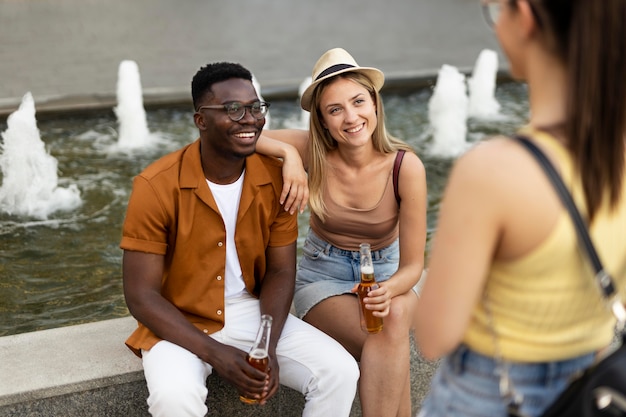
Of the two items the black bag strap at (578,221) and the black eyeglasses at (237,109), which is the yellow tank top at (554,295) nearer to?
the black bag strap at (578,221)

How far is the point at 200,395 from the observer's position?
3.08m

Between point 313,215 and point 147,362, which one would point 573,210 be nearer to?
point 147,362

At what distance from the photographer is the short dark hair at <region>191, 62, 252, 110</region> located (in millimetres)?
3436

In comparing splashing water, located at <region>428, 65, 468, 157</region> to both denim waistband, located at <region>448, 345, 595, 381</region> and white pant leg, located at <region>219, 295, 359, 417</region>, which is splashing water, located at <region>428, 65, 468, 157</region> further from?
denim waistband, located at <region>448, 345, 595, 381</region>

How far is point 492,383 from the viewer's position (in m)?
1.82

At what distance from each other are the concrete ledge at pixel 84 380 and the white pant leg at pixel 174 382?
0.21 m

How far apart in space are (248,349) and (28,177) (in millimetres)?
3802

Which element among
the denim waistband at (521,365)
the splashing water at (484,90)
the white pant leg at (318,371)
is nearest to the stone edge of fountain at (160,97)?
the splashing water at (484,90)

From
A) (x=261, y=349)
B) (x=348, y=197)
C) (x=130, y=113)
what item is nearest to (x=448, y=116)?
(x=130, y=113)

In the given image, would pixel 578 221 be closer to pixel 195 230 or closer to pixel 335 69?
pixel 195 230

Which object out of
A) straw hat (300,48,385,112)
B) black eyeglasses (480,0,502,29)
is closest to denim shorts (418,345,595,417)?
black eyeglasses (480,0,502,29)

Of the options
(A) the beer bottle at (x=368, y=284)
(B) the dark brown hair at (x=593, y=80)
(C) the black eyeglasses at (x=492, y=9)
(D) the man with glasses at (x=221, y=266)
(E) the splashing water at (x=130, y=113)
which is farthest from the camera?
(E) the splashing water at (x=130, y=113)

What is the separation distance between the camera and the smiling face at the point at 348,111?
376 centimetres

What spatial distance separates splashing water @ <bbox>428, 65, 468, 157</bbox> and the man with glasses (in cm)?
477
